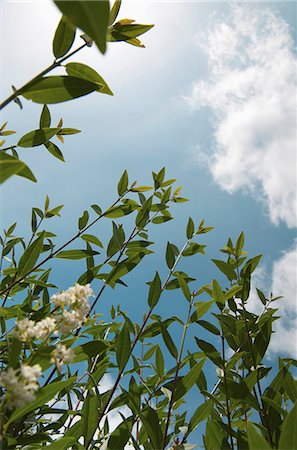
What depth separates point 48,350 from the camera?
0.75 meters

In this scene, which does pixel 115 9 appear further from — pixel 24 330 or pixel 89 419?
pixel 89 419

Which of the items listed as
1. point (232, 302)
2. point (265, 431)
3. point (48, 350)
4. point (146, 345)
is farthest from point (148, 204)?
point (48, 350)

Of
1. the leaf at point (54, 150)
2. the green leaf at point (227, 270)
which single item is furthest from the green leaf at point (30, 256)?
the green leaf at point (227, 270)

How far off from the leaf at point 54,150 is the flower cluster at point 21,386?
3.83 ft

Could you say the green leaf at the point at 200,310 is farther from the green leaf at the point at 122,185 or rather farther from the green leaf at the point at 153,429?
the green leaf at the point at 122,185

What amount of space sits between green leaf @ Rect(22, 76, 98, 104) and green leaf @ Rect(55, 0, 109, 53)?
0.29 m

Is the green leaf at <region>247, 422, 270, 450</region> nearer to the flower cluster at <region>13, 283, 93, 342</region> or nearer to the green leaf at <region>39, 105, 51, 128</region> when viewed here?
the flower cluster at <region>13, 283, 93, 342</region>

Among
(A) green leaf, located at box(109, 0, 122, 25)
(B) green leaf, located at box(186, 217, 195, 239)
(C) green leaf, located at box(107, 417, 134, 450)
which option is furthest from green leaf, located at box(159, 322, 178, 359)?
(B) green leaf, located at box(186, 217, 195, 239)

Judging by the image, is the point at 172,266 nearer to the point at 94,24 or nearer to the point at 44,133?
the point at 44,133

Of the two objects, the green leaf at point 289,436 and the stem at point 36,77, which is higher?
the stem at point 36,77

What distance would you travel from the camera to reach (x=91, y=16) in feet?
1.82

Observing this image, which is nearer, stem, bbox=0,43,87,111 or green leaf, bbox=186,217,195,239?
stem, bbox=0,43,87,111

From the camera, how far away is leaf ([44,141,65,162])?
1.69 m

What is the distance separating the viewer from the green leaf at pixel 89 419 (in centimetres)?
124
